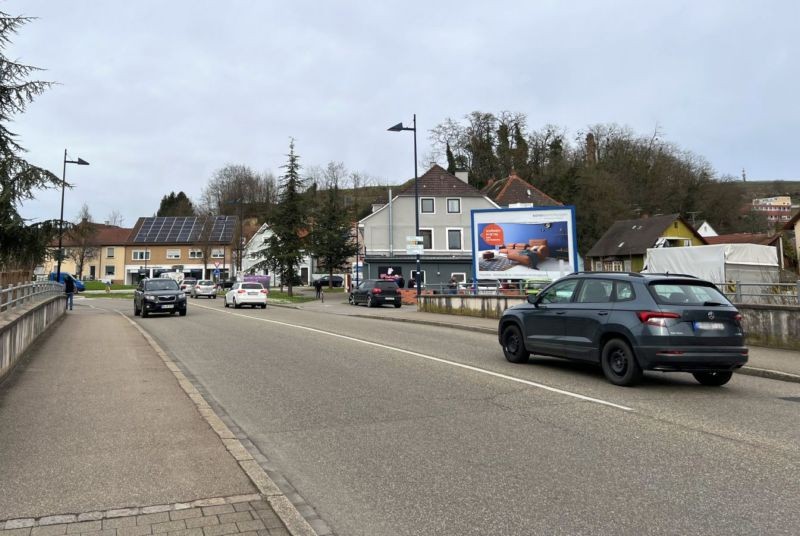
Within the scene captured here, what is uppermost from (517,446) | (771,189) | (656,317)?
(771,189)

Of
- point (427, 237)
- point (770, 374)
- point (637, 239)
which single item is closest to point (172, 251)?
point (427, 237)

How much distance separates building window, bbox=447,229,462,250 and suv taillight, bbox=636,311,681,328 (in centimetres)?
4366

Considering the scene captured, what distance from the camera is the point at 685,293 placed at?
8.64 metres

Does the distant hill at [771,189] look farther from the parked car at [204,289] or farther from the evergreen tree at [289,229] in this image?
the parked car at [204,289]

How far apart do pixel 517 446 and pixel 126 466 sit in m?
3.52

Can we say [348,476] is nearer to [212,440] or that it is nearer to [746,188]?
[212,440]

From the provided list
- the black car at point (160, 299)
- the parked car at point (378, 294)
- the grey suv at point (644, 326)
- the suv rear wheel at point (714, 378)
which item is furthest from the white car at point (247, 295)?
the suv rear wheel at point (714, 378)

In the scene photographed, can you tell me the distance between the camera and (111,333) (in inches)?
672

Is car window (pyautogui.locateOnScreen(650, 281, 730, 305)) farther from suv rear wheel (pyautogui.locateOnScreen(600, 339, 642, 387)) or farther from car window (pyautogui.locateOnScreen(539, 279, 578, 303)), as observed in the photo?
car window (pyautogui.locateOnScreen(539, 279, 578, 303))

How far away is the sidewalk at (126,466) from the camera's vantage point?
3.88 meters

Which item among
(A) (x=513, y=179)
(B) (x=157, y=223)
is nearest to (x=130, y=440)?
(A) (x=513, y=179)

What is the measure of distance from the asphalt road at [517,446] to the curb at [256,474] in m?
0.22

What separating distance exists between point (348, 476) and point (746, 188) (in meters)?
80.3

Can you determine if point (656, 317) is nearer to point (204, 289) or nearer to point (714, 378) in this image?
point (714, 378)
